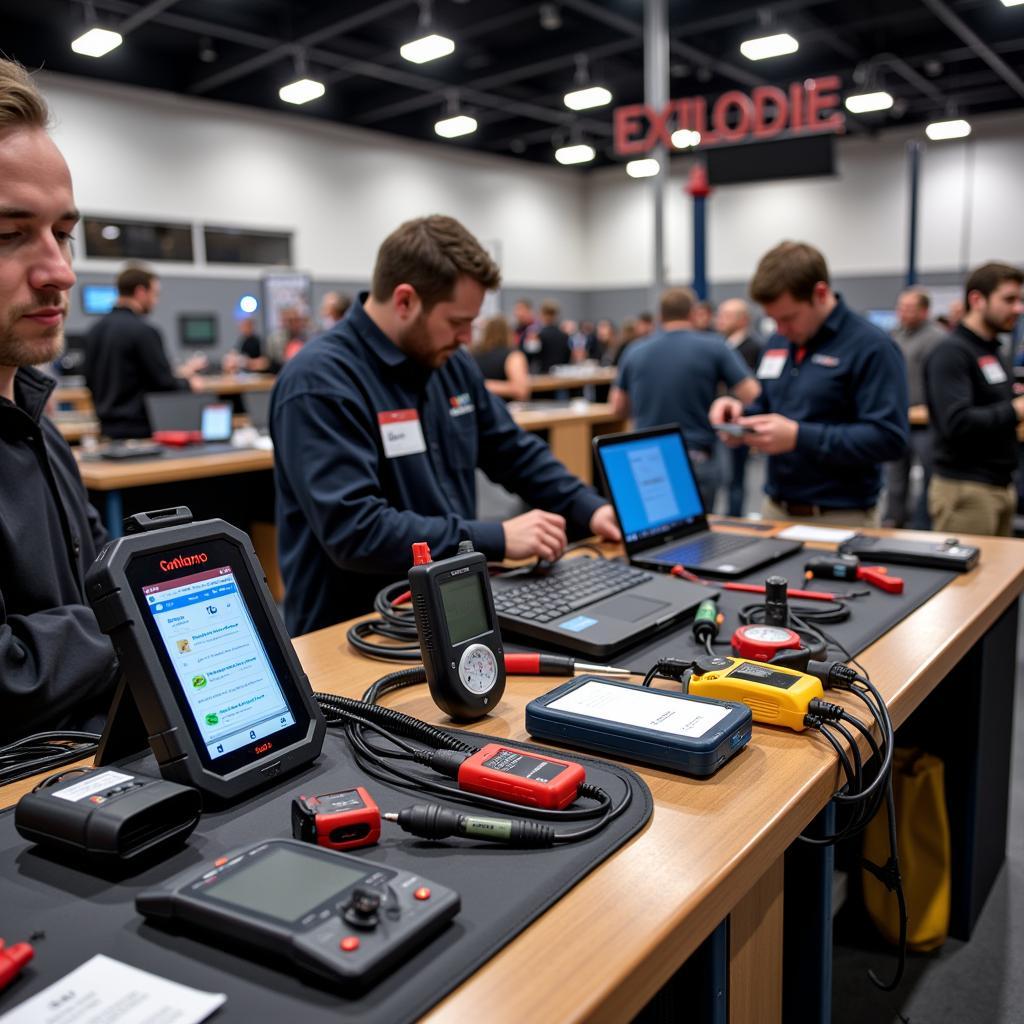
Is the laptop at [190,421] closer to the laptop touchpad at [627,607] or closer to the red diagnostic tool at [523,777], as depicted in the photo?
the laptop touchpad at [627,607]

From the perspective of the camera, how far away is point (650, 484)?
72.7 inches

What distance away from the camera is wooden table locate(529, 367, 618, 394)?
8250 mm

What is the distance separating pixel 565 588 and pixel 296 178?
36.5 feet

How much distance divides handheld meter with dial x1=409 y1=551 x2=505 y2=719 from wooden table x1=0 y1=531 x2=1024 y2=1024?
0.05 meters

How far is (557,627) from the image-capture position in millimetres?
1275

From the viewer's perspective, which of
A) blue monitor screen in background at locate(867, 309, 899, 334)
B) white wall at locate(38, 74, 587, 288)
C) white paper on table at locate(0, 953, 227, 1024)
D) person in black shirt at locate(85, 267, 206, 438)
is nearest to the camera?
white paper on table at locate(0, 953, 227, 1024)

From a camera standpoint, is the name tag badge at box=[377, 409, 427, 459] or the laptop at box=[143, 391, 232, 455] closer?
the name tag badge at box=[377, 409, 427, 459]

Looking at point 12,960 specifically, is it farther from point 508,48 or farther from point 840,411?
point 508,48

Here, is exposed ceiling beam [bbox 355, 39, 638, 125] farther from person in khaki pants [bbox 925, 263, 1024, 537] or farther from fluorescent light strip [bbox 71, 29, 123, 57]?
person in khaki pants [bbox 925, 263, 1024, 537]

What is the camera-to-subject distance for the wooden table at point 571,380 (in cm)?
825

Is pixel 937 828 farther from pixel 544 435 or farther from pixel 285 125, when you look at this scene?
pixel 285 125

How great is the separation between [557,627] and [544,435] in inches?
177

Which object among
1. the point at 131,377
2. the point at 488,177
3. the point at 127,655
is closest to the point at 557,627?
the point at 127,655

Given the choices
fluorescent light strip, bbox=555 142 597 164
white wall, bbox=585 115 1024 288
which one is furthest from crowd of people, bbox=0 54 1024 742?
white wall, bbox=585 115 1024 288
